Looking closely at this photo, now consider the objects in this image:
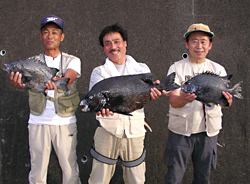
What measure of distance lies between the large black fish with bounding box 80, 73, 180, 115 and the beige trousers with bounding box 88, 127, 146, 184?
55cm

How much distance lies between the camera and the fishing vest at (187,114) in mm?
2781

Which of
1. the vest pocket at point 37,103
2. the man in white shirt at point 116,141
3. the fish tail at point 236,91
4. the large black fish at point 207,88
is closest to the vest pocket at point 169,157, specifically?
the man in white shirt at point 116,141

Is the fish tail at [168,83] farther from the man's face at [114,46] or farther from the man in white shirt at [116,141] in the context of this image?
the man's face at [114,46]

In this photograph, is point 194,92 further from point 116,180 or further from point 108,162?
point 116,180

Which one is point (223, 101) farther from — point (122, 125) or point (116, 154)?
point (116, 154)

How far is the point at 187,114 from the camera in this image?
2.80 meters

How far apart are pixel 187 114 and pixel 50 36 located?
7.28 ft

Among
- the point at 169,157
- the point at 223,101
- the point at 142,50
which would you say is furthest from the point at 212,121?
the point at 142,50

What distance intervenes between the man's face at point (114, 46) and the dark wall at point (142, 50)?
54.7 inches

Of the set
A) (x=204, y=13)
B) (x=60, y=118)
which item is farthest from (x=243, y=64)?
(x=60, y=118)

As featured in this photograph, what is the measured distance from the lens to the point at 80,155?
4.16 meters

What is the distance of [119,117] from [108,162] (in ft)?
2.00

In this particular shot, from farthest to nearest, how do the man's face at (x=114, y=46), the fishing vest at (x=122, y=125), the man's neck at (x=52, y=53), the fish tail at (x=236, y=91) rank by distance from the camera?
the man's neck at (x=52, y=53)
the man's face at (x=114, y=46)
the fishing vest at (x=122, y=125)
the fish tail at (x=236, y=91)

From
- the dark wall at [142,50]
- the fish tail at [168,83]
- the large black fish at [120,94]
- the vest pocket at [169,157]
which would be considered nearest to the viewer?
the large black fish at [120,94]
